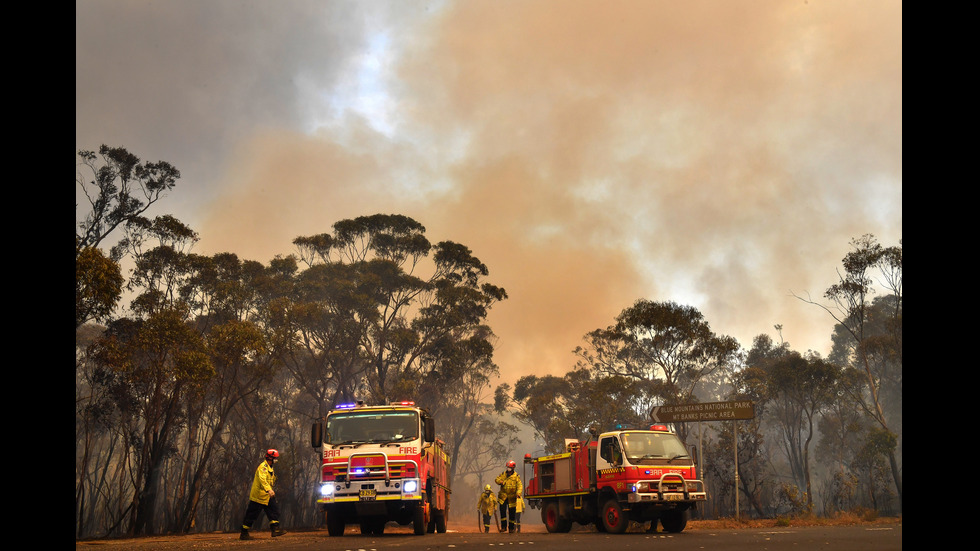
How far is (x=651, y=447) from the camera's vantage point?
20.1m

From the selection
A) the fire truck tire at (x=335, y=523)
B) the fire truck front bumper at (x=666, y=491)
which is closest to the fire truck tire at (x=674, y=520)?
the fire truck front bumper at (x=666, y=491)

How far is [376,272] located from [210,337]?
1428 centimetres

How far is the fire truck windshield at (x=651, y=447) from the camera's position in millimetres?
19772

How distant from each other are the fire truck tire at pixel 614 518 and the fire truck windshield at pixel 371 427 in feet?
18.2

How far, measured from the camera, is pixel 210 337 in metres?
33.5

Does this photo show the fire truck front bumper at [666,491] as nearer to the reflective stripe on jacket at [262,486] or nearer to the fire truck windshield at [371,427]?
the fire truck windshield at [371,427]

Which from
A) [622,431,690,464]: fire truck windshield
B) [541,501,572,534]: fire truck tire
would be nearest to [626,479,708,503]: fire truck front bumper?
[622,431,690,464]: fire truck windshield

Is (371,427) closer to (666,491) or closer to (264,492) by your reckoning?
(264,492)

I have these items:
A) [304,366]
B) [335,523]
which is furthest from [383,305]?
[335,523]

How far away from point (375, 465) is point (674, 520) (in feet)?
27.0

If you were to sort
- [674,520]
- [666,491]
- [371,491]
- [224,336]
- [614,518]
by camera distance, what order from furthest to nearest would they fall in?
[224,336] → [674,520] → [614,518] → [666,491] → [371,491]
